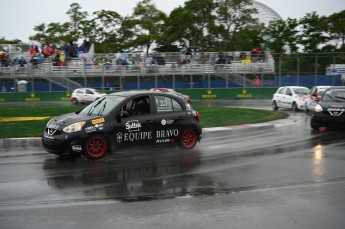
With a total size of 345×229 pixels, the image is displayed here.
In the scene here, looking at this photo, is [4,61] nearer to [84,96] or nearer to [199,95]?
[84,96]

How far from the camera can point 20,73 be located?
41.0 m

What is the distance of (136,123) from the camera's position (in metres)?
10.9

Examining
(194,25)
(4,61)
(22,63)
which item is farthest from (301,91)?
(194,25)

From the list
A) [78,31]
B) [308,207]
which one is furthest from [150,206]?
[78,31]

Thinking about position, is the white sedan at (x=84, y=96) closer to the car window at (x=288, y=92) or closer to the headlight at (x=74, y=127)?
the car window at (x=288, y=92)

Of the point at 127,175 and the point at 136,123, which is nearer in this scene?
the point at 127,175

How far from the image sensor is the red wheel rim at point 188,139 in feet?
39.1

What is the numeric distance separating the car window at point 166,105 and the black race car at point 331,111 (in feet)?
20.6

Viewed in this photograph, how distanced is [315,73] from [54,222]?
1483 inches

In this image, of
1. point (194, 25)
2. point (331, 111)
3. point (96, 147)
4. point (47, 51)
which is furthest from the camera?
point (194, 25)

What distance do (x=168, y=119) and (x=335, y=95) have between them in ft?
25.4

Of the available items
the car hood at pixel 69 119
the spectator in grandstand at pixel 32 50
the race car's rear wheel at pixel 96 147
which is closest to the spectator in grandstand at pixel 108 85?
the spectator in grandstand at pixel 32 50

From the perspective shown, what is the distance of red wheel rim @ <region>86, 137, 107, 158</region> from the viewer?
34.4 ft

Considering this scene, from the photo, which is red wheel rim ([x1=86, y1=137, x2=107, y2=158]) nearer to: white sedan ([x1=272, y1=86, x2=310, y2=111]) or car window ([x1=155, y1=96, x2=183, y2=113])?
car window ([x1=155, y1=96, x2=183, y2=113])
